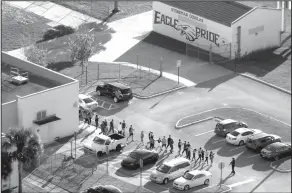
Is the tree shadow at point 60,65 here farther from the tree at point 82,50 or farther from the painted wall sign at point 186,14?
the painted wall sign at point 186,14

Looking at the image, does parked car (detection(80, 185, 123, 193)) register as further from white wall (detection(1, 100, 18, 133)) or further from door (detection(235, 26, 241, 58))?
door (detection(235, 26, 241, 58))

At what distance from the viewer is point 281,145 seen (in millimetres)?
44562

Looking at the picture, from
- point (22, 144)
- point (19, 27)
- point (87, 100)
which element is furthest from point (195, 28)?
point (22, 144)

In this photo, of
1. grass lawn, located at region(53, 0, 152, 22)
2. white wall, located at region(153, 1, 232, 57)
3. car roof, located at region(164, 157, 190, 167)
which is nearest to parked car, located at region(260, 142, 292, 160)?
car roof, located at region(164, 157, 190, 167)

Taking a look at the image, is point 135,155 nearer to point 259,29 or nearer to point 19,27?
point 259,29

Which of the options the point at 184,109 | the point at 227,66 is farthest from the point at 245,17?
the point at 184,109

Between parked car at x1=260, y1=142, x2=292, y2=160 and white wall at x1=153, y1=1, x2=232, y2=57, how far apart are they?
75.3 ft

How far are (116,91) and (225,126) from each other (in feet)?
34.5

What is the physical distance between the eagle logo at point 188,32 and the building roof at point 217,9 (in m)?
1.74

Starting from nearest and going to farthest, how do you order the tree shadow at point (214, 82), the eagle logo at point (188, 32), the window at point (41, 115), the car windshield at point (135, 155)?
1. the car windshield at point (135, 155)
2. the window at point (41, 115)
3. the tree shadow at point (214, 82)
4. the eagle logo at point (188, 32)

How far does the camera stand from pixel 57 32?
72.1m

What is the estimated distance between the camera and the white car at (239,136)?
153 ft

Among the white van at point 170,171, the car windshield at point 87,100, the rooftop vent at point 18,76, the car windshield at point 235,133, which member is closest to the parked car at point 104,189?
the white van at point 170,171

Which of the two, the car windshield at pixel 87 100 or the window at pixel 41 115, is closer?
the window at pixel 41 115
